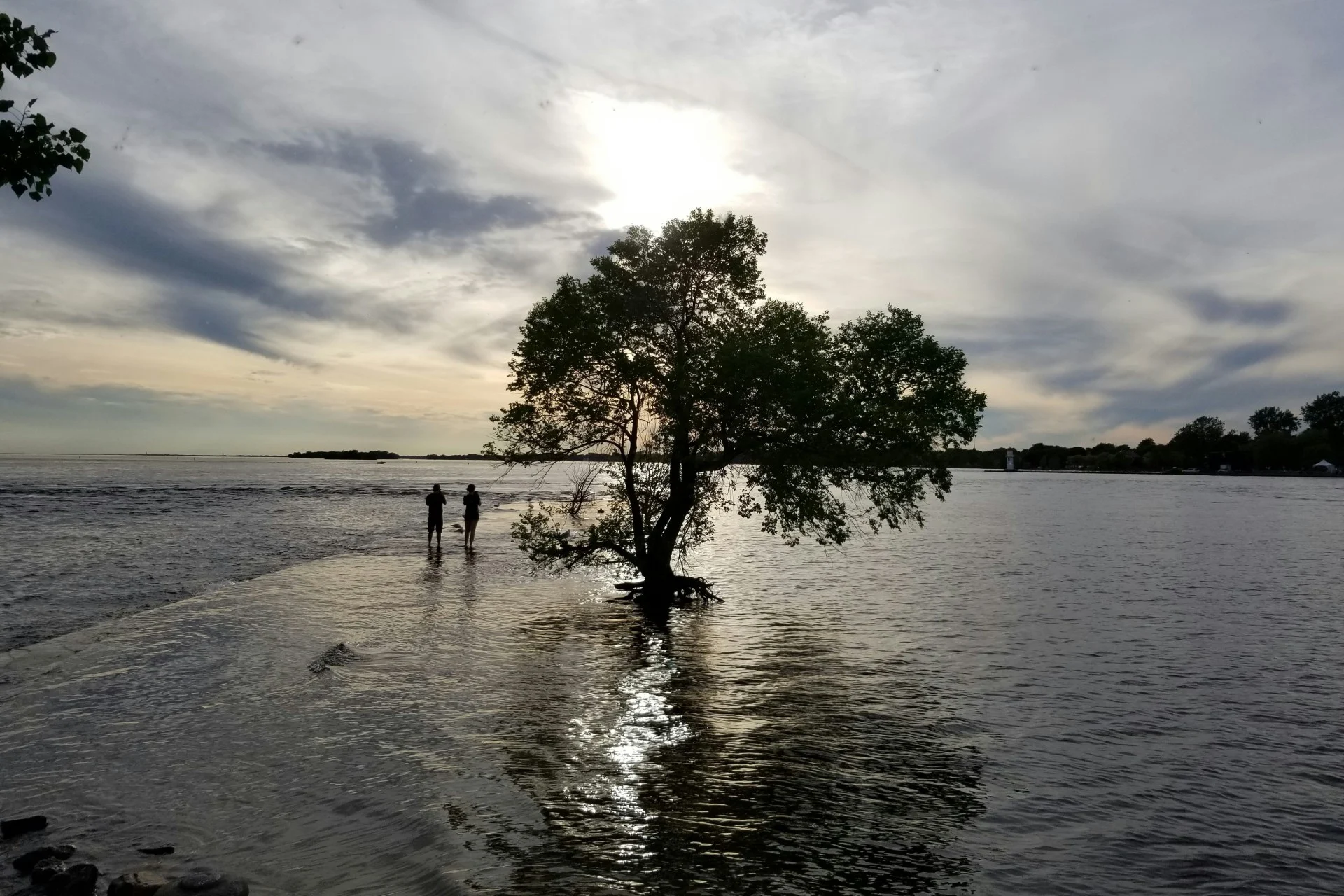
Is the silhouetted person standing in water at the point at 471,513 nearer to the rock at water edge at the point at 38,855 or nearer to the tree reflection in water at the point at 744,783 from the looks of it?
the tree reflection in water at the point at 744,783

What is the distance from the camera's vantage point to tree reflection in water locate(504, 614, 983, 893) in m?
9.73

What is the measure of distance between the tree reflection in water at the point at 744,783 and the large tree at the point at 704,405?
8.55 m

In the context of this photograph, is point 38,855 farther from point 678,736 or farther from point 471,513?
point 471,513

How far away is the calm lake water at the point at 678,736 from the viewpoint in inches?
400

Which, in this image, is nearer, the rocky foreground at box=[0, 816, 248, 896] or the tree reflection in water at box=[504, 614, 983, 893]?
the rocky foreground at box=[0, 816, 248, 896]

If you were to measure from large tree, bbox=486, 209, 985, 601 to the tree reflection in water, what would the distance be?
28.0 feet

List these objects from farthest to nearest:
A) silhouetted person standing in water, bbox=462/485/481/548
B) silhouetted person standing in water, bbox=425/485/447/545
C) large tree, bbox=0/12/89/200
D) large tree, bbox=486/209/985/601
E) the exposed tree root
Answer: silhouetted person standing in water, bbox=462/485/481/548
silhouetted person standing in water, bbox=425/485/447/545
the exposed tree root
large tree, bbox=486/209/985/601
large tree, bbox=0/12/89/200

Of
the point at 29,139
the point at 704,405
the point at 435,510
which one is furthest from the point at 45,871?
the point at 435,510

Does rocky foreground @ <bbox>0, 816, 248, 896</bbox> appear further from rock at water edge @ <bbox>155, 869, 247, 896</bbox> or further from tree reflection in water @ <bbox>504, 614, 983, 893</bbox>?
tree reflection in water @ <bbox>504, 614, 983, 893</bbox>

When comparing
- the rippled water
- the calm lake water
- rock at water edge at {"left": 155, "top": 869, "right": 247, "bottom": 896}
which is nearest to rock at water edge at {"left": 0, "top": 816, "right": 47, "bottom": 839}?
the calm lake water

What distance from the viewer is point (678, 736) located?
14727 millimetres

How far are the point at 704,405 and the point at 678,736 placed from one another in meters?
13.5

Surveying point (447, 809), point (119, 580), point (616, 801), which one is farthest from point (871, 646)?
point (119, 580)

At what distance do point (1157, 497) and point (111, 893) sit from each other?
160384 mm
